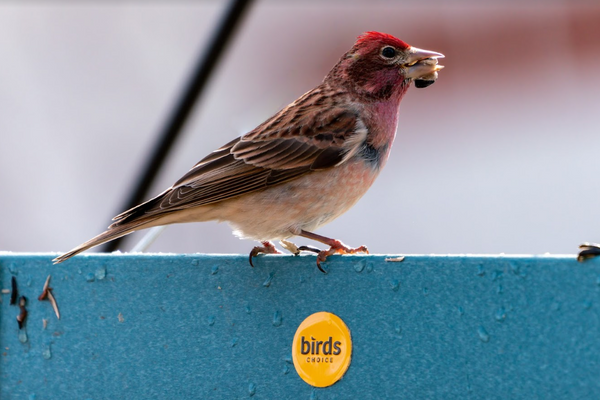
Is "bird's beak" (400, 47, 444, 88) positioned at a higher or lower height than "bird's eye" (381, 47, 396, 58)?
lower

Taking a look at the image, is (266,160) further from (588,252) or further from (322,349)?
(588,252)

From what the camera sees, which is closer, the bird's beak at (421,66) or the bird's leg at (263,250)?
the bird's leg at (263,250)

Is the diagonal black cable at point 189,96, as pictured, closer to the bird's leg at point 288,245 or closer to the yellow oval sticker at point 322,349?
the bird's leg at point 288,245

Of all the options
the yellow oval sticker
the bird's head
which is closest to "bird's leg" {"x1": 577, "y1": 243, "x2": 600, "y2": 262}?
the yellow oval sticker

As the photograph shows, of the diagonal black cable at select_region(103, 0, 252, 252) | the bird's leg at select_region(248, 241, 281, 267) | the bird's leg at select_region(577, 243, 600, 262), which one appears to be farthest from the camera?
the diagonal black cable at select_region(103, 0, 252, 252)

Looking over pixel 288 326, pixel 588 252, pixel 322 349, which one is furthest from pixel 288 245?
pixel 588 252

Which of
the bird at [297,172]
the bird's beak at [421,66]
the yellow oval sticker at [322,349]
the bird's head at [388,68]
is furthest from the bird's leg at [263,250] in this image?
the bird's beak at [421,66]

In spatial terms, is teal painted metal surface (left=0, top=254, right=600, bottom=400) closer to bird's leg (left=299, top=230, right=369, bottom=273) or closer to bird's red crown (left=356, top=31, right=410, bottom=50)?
bird's leg (left=299, top=230, right=369, bottom=273)
